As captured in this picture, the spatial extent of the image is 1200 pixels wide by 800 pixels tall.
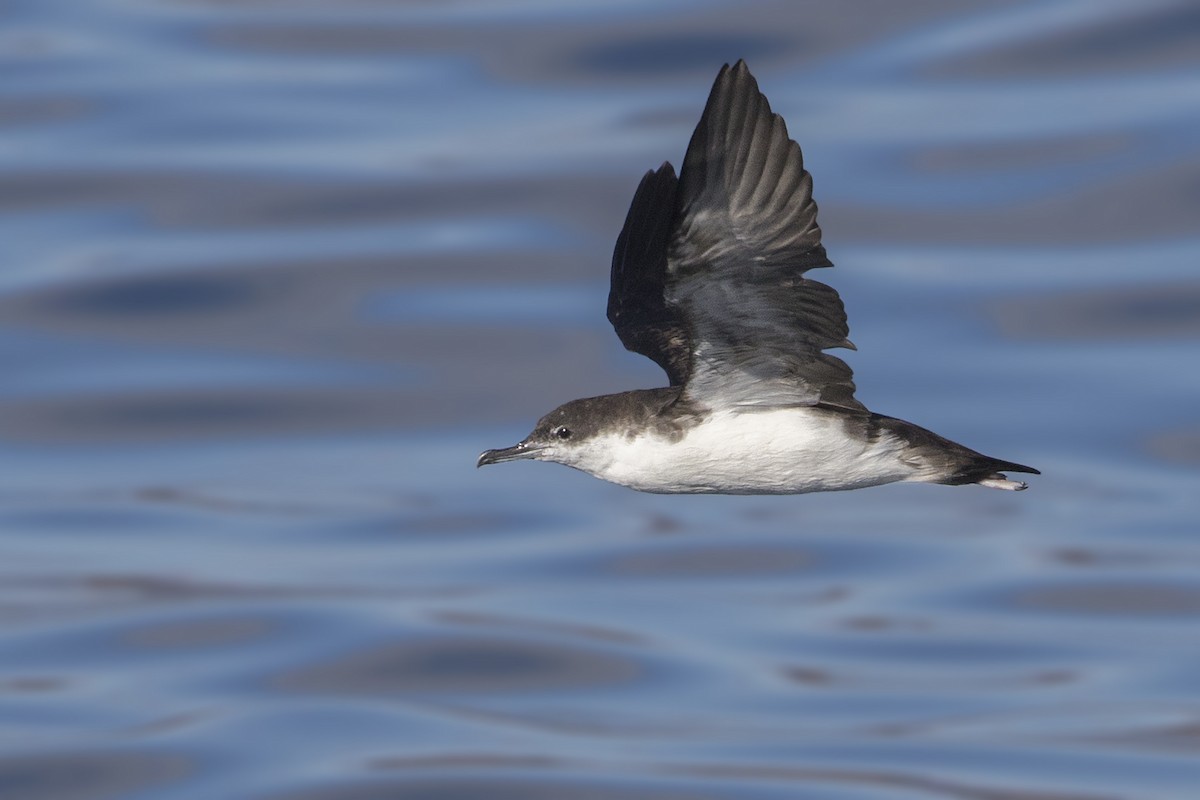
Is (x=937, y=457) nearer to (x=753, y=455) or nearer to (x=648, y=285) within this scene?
(x=753, y=455)

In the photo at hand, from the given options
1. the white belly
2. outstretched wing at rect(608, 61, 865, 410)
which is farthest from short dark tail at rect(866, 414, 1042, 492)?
outstretched wing at rect(608, 61, 865, 410)

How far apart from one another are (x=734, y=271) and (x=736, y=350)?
0.53m

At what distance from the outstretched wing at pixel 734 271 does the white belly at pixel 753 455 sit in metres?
0.10

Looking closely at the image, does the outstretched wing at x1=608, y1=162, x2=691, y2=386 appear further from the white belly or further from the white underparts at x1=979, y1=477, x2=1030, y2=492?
the white underparts at x1=979, y1=477, x2=1030, y2=492

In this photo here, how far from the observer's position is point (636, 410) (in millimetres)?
8562

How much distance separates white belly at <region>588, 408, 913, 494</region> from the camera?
331 inches

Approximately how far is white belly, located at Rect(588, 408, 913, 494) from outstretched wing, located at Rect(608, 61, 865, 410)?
10 cm

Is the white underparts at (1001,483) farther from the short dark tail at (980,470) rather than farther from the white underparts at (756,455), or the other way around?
the white underparts at (756,455)

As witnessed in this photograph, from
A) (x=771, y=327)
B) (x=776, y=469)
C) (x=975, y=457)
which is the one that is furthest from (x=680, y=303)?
(x=975, y=457)

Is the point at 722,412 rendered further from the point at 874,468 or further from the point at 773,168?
the point at 773,168

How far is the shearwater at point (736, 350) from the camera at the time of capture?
752cm

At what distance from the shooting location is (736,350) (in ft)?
27.0

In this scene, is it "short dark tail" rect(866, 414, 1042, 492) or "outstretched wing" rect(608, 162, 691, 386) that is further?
"short dark tail" rect(866, 414, 1042, 492)

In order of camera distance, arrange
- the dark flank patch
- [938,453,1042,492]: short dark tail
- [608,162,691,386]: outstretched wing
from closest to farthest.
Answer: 1. [608,162,691,386]: outstretched wing
2. the dark flank patch
3. [938,453,1042,492]: short dark tail
